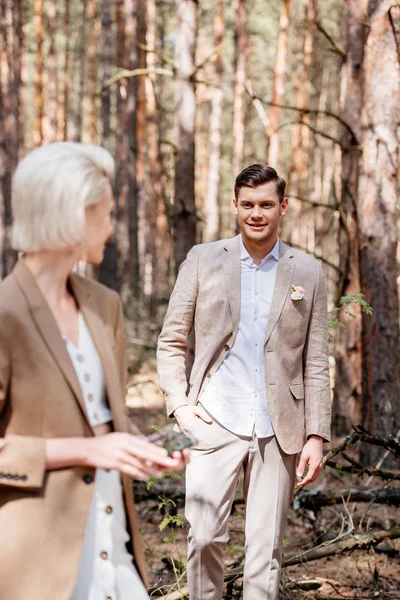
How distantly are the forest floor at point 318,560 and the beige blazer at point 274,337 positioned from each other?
526 millimetres

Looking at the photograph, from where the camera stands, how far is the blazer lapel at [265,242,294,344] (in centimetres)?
385

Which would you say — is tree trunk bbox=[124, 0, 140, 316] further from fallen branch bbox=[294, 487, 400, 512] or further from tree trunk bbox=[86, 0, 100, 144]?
fallen branch bbox=[294, 487, 400, 512]

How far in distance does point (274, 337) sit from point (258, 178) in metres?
0.76

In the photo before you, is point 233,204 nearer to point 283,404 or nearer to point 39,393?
point 283,404

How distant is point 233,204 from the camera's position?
409cm

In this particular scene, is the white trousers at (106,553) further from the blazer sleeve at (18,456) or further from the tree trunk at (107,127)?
the tree trunk at (107,127)

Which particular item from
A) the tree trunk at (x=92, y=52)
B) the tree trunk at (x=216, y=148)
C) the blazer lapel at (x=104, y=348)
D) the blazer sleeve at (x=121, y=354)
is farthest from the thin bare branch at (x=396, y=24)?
the tree trunk at (x=92, y=52)

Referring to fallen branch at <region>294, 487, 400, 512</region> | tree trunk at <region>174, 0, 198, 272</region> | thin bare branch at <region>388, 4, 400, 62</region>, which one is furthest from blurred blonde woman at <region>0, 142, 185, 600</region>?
tree trunk at <region>174, 0, 198, 272</region>

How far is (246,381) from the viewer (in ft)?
12.7

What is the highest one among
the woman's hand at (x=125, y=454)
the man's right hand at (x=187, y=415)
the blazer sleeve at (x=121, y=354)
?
the blazer sleeve at (x=121, y=354)

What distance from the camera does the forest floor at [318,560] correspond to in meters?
4.71

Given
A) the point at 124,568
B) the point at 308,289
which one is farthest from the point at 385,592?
the point at 124,568

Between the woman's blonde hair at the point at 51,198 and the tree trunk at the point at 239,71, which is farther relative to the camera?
the tree trunk at the point at 239,71

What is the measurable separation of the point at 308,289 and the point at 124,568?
196 centimetres
